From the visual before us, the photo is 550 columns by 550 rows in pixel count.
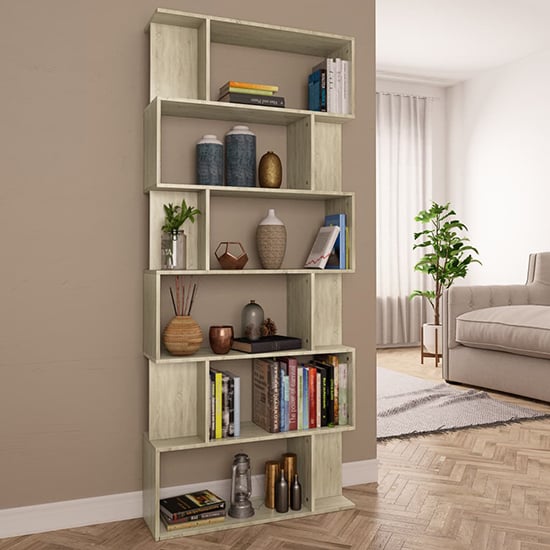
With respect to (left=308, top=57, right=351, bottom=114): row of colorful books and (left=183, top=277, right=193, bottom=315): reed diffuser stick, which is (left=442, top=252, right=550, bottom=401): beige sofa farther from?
(left=183, top=277, right=193, bottom=315): reed diffuser stick

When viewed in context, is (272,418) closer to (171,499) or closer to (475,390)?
(171,499)

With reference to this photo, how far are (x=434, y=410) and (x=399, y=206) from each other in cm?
331

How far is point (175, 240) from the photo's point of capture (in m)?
2.50

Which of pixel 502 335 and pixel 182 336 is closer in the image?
pixel 182 336

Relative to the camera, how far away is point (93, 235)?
255 cm

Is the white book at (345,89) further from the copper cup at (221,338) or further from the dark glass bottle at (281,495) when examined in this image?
the dark glass bottle at (281,495)

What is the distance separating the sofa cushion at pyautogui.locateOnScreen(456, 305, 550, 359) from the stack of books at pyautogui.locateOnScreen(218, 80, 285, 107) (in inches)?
102

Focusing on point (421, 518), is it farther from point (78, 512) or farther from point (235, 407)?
point (78, 512)

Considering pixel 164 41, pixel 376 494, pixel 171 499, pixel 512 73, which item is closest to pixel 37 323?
pixel 171 499

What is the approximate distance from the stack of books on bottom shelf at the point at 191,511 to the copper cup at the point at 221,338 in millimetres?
562

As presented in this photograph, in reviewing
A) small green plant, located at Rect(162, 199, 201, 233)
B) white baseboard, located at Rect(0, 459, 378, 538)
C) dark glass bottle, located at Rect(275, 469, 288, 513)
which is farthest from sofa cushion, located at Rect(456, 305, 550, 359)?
small green plant, located at Rect(162, 199, 201, 233)

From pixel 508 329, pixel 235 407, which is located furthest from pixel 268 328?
pixel 508 329

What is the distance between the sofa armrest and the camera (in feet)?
16.5

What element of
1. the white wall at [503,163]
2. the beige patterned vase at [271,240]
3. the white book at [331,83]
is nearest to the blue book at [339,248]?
the beige patterned vase at [271,240]
